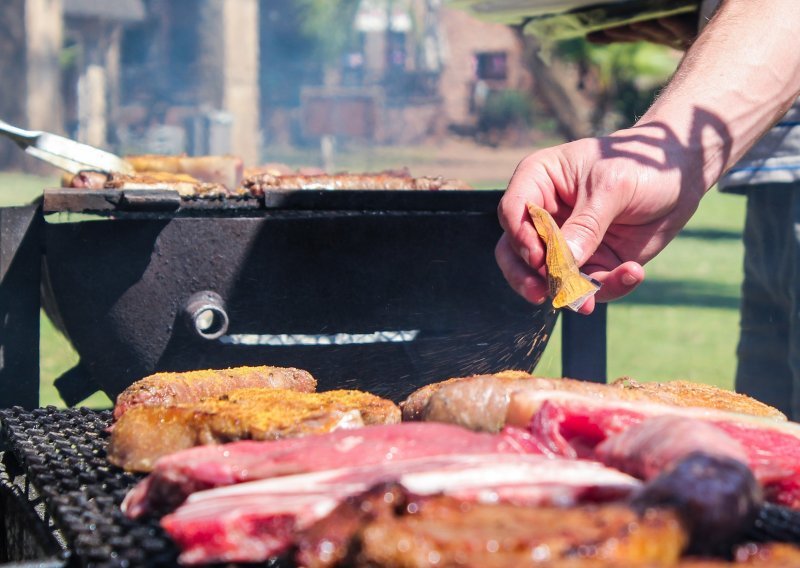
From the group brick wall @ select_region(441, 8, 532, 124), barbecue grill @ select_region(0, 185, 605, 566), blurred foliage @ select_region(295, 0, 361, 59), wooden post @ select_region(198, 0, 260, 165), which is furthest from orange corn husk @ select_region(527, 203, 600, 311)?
blurred foliage @ select_region(295, 0, 361, 59)

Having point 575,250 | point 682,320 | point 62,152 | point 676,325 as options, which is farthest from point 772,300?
point 682,320

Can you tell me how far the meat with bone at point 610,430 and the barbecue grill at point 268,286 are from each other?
1.51 m

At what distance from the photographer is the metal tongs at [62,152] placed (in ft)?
12.7

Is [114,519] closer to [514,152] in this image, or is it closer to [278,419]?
[278,419]

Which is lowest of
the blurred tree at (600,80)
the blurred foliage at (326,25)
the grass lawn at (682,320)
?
the grass lawn at (682,320)

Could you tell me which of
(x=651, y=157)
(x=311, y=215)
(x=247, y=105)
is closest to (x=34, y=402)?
(x=311, y=215)

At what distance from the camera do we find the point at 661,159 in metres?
2.74

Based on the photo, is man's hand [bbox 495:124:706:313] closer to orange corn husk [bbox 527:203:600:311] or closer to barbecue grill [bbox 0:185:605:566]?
orange corn husk [bbox 527:203:600:311]

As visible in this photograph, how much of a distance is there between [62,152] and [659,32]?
3184 millimetres

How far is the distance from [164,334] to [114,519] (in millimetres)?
1650

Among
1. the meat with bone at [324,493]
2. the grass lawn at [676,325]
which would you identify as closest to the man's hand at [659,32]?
the grass lawn at [676,325]

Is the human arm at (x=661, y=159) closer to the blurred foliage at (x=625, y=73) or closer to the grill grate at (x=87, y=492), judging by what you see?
the grill grate at (x=87, y=492)

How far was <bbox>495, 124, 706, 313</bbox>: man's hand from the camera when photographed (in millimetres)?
2607

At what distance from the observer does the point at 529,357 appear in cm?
376
